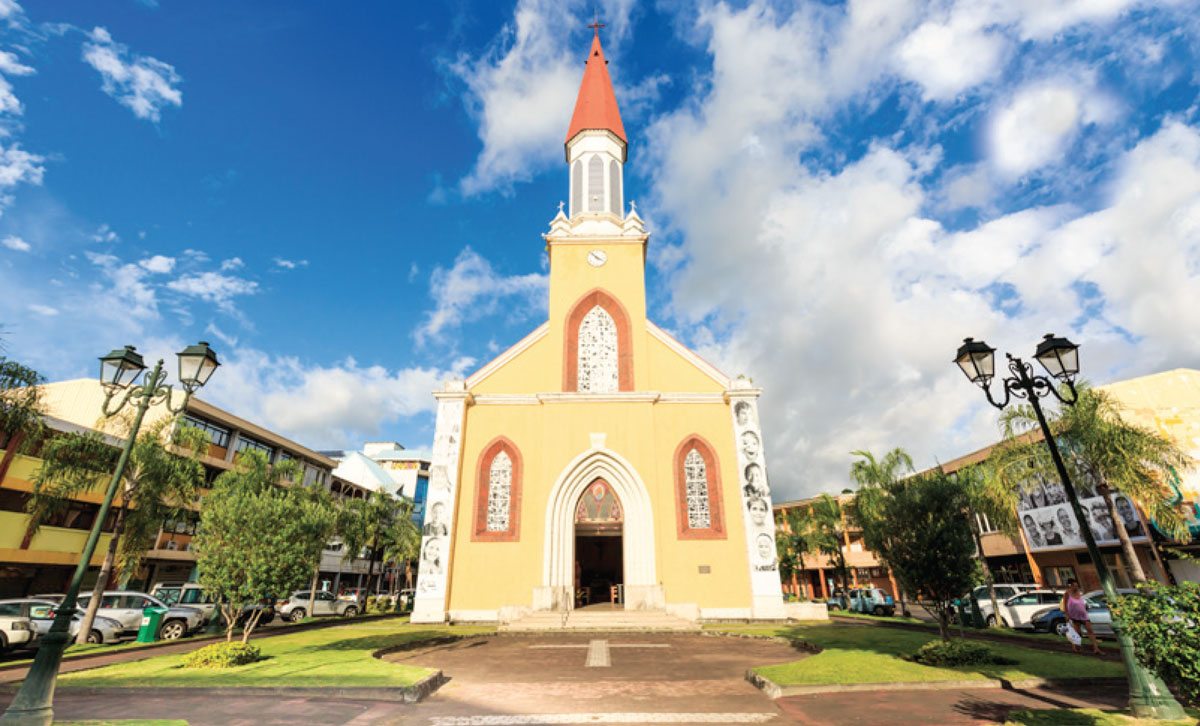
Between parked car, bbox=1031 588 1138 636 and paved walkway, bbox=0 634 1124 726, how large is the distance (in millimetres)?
9452

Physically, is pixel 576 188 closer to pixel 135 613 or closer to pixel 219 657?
pixel 219 657

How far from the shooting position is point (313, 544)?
1105 cm

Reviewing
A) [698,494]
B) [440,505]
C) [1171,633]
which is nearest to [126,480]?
[440,505]

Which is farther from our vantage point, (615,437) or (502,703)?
(615,437)

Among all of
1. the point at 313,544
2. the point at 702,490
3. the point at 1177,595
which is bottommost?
the point at 1177,595

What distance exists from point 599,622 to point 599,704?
426 inches

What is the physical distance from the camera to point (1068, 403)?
8.12m

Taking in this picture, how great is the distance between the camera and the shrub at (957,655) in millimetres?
9914

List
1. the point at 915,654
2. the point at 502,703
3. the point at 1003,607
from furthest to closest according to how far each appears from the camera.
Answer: the point at 1003,607 → the point at 915,654 → the point at 502,703

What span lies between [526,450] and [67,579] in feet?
73.2

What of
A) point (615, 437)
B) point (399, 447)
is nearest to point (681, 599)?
point (615, 437)

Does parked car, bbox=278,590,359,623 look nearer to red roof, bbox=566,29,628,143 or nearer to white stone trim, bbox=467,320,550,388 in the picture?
white stone trim, bbox=467,320,550,388

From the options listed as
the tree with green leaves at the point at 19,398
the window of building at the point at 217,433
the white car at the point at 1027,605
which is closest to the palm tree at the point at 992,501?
the white car at the point at 1027,605

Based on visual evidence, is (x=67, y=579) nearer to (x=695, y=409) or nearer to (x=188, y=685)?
(x=188, y=685)
